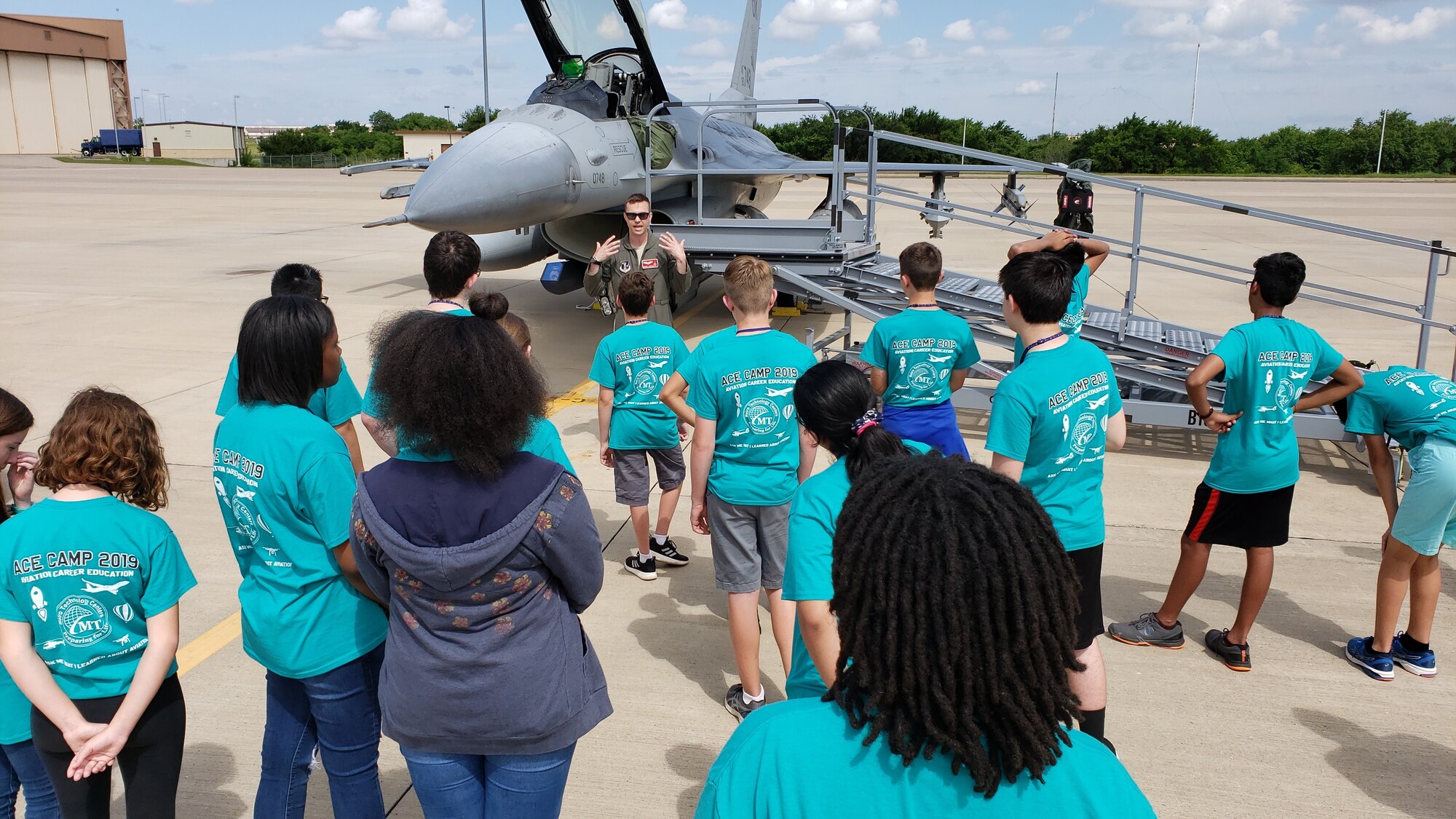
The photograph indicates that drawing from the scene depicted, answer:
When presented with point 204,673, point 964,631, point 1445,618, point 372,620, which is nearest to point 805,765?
point 964,631

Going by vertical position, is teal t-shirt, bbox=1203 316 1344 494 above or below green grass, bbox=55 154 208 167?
below

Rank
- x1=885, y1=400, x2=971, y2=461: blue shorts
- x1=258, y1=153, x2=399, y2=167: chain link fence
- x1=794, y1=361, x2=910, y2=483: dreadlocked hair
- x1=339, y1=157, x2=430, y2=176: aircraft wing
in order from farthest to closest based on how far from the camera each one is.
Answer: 1. x1=258, y1=153, x2=399, y2=167: chain link fence
2. x1=339, y1=157, x2=430, y2=176: aircraft wing
3. x1=885, y1=400, x2=971, y2=461: blue shorts
4. x1=794, y1=361, x2=910, y2=483: dreadlocked hair

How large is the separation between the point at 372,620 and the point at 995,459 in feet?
6.38

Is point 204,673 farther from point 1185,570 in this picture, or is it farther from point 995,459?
point 1185,570

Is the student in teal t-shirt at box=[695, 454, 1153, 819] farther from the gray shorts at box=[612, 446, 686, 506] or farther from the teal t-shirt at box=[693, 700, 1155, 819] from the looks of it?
the gray shorts at box=[612, 446, 686, 506]

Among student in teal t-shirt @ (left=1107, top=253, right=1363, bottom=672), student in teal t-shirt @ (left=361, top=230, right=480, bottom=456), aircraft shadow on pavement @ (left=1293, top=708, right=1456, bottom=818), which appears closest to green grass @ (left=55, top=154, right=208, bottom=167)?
student in teal t-shirt @ (left=361, top=230, right=480, bottom=456)

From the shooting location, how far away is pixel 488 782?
2.12 metres

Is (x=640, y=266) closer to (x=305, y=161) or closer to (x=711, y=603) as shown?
(x=711, y=603)

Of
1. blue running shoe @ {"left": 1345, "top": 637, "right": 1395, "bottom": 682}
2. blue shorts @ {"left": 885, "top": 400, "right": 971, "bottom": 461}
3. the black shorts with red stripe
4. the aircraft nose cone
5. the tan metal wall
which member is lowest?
blue running shoe @ {"left": 1345, "top": 637, "right": 1395, "bottom": 682}

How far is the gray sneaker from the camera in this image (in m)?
4.39

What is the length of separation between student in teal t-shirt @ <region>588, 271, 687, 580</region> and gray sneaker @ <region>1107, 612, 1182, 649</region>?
232 cm

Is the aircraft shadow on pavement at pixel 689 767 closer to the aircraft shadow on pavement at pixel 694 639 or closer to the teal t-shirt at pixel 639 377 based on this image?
the aircraft shadow on pavement at pixel 694 639

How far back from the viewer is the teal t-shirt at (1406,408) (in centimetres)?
383

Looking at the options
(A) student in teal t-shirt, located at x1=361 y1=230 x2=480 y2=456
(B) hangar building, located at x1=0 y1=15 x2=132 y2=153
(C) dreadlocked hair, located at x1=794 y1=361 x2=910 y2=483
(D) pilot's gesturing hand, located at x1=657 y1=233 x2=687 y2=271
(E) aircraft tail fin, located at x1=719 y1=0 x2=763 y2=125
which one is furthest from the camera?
(B) hangar building, located at x1=0 y1=15 x2=132 y2=153
